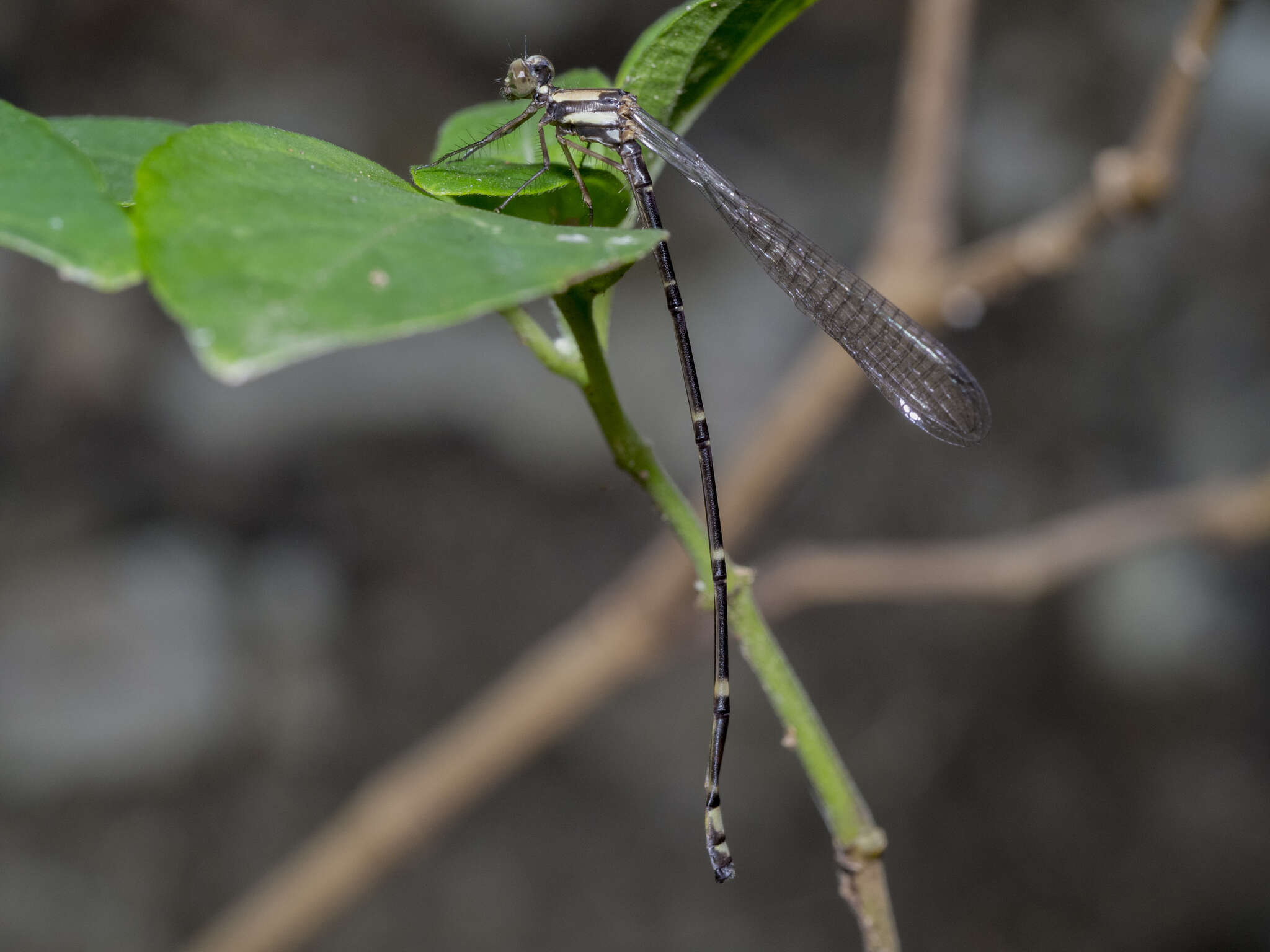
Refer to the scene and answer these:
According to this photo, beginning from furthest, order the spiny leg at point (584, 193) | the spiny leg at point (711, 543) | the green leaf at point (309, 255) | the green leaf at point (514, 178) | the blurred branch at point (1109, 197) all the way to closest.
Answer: the blurred branch at point (1109, 197) < the spiny leg at point (711, 543) < the spiny leg at point (584, 193) < the green leaf at point (514, 178) < the green leaf at point (309, 255)

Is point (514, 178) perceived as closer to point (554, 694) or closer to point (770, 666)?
point (770, 666)

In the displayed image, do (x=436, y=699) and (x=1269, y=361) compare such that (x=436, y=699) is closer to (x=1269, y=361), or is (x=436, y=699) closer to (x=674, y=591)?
(x=674, y=591)

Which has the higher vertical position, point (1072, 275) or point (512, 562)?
point (1072, 275)

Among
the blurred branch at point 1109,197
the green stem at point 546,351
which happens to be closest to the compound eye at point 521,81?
the green stem at point 546,351

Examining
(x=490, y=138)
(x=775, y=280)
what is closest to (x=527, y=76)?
(x=490, y=138)

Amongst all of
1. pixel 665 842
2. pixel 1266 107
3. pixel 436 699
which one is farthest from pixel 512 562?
pixel 1266 107

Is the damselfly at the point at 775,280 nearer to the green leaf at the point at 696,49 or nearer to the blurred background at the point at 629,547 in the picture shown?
the green leaf at the point at 696,49

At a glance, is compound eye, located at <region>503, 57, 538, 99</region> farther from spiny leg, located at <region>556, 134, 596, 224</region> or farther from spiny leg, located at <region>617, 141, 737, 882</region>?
spiny leg, located at <region>556, 134, 596, 224</region>
